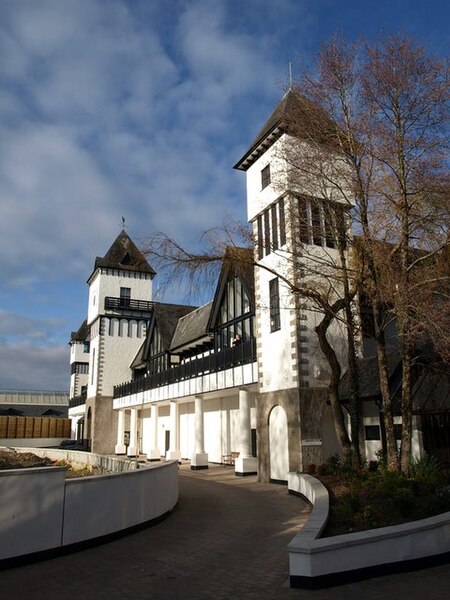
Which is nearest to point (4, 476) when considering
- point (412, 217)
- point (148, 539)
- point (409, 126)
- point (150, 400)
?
point (148, 539)

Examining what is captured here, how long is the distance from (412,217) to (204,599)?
10.7 m

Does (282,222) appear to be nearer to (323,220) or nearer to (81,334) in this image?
(323,220)

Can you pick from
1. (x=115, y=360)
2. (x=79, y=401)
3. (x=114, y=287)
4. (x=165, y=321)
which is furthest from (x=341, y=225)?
(x=79, y=401)

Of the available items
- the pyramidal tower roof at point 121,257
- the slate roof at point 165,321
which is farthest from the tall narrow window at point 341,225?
the pyramidal tower roof at point 121,257

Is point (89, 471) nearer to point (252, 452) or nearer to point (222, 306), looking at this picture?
point (252, 452)

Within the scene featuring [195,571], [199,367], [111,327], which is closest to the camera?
[195,571]

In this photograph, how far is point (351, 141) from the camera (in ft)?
47.5

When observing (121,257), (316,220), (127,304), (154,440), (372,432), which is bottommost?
(154,440)

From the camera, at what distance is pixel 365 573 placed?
7.20 m

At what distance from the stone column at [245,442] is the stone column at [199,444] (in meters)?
3.52

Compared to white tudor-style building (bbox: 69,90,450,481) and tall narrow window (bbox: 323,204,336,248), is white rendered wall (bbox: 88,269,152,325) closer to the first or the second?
white tudor-style building (bbox: 69,90,450,481)

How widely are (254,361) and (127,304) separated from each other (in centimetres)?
2641

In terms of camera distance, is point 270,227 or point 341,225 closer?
point 341,225

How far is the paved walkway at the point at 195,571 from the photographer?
6.70m
